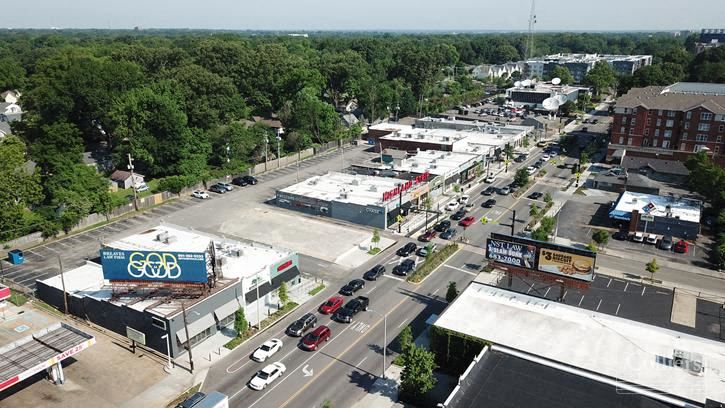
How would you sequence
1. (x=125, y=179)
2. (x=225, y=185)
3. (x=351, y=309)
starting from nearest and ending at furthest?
(x=351, y=309), (x=225, y=185), (x=125, y=179)

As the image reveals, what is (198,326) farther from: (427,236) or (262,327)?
(427,236)

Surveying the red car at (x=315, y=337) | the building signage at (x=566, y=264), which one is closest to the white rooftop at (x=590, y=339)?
the building signage at (x=566, y=264)

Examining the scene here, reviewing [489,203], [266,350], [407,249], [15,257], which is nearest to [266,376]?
[266,350]

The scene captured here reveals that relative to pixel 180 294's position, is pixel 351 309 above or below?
below

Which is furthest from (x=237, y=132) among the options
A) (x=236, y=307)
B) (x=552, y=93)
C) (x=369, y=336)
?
(x=552, y=93)

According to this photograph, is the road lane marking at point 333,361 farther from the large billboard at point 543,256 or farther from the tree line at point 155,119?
the tree line at point 155,119

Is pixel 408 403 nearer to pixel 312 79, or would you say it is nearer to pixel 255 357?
pixel 255 357
